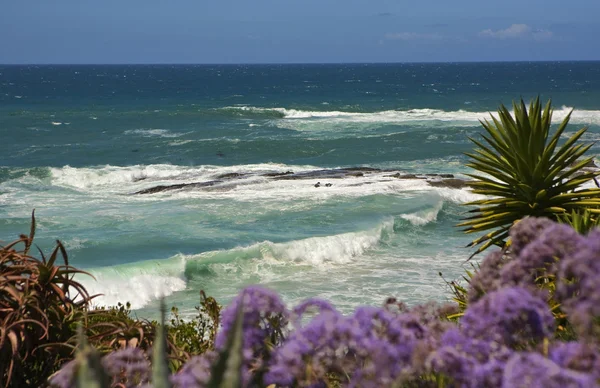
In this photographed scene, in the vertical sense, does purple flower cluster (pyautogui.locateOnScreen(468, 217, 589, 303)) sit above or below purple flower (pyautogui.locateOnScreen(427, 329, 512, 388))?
above

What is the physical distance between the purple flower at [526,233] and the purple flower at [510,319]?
0.83 metres

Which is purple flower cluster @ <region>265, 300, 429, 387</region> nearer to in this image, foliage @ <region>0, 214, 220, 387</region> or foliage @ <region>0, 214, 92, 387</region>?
foliage @ <region>0, 214, 220, 387</region>

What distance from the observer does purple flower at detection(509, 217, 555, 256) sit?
275cm

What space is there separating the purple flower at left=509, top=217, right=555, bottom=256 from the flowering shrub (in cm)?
56

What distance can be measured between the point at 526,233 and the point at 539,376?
1.33m

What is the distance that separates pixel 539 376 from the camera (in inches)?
59.2

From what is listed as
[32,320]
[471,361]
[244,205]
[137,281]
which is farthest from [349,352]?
[244,205]

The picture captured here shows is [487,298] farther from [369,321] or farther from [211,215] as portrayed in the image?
[211,215]

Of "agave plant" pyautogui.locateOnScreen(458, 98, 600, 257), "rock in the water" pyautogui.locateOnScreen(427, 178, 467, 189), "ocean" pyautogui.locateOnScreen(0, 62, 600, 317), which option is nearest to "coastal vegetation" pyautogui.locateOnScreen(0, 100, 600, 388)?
"agave plant" pyautogui.locateOnScreen(458, 98, 600, 257)

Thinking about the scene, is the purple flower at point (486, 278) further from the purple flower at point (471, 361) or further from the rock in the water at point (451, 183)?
the rock in the water at point (451, 183)

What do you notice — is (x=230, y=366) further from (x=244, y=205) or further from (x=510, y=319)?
(x=244, y=205)

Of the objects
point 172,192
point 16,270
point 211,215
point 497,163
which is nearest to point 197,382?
point 16,270

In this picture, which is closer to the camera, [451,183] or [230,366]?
[230,366]

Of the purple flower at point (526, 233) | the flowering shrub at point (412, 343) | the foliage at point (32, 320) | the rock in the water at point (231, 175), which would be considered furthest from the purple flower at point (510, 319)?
the rock in the water at point (231, 175)
